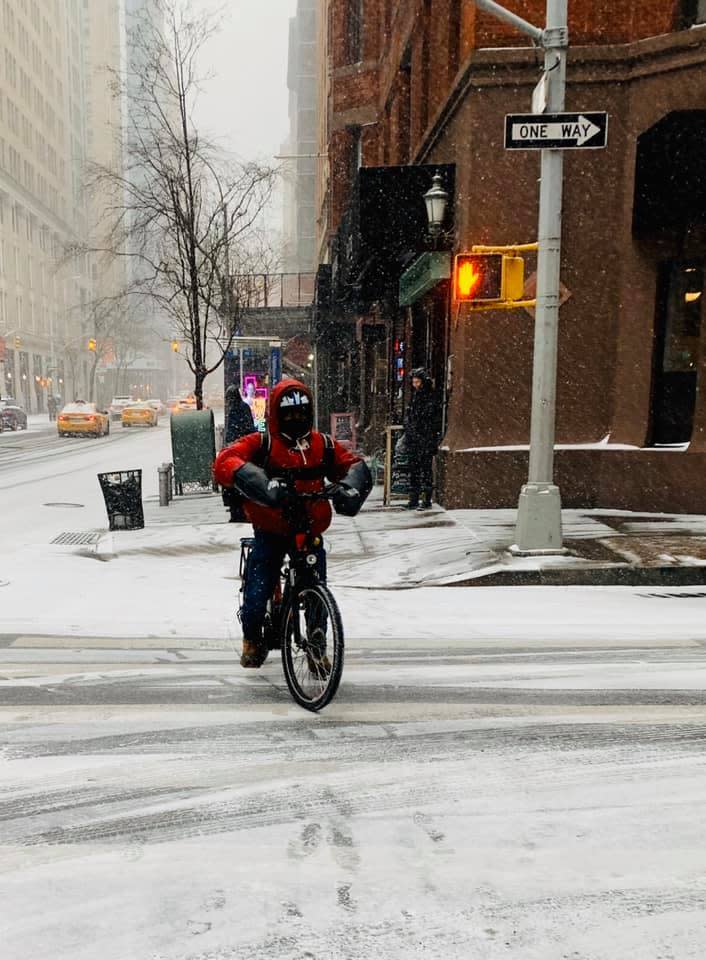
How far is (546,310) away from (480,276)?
82cm

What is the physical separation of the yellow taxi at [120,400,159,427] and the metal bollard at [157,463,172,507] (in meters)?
31.8

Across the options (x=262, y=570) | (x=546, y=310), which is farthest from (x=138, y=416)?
(x=262, y=570)

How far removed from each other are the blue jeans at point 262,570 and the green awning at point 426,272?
9.12 m

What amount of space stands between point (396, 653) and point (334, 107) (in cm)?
2234

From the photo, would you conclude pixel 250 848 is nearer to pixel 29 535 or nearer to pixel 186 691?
pixel 186 691

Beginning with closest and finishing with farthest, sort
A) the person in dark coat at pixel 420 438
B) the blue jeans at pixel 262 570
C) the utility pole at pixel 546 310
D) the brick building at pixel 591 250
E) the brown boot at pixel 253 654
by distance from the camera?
the blue jeans at pixel 262 570, the brown boot at pixel 253 654, the utility pole at pixel 546 310, the brick building at pixel 591 250, the person in dark coat at pixel 420 438

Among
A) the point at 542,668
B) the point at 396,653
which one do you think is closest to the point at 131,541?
the point at 396,653

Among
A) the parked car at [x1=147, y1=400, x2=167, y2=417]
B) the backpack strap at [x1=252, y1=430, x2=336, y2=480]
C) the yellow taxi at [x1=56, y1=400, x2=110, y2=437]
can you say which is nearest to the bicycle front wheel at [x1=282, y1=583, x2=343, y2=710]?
the backpack strap at [x1=252, y1=430, x2=336, y2=480]

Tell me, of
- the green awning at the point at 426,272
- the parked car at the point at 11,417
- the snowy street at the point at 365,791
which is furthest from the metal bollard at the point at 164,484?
the parked car at the point at 11,417

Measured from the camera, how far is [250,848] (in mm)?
3020

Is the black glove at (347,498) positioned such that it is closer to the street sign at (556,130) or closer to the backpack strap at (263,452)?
the backpack strap at (263,452)

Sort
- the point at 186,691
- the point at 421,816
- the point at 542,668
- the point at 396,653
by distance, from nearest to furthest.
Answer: the point at 421,816
the point at 186,691
the point at 542,668
the point at 396,653

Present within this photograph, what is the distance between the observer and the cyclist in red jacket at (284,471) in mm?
4489

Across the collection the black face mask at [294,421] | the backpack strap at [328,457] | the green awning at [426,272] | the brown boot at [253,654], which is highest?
the green awning at [426,272]
